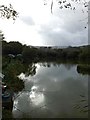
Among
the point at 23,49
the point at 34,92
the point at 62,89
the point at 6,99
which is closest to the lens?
the point at 6,99

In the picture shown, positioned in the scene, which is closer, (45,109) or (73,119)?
(73,119)

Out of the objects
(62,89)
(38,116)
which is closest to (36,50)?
(62,89)

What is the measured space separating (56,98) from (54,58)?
43.1 m

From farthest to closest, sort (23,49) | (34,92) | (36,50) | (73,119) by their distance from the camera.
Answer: (36,50), (23,49), (34,92), (73,119)

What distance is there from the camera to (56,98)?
661 inches

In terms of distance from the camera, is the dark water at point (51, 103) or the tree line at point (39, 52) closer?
the dark water at point (51, 103)

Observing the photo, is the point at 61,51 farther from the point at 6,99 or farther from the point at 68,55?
the point at 6,99

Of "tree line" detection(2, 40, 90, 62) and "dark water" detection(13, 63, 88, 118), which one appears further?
"tree line" detection(2, 40, 90, 62)

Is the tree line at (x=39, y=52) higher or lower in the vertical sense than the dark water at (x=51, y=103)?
higher

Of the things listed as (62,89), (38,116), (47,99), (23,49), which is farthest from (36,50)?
(38,116)

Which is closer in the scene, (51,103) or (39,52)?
(51,103)

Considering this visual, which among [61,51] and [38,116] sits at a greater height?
[61,51]

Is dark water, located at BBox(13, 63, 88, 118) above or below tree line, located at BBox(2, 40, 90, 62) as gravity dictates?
below

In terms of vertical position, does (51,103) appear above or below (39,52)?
below
